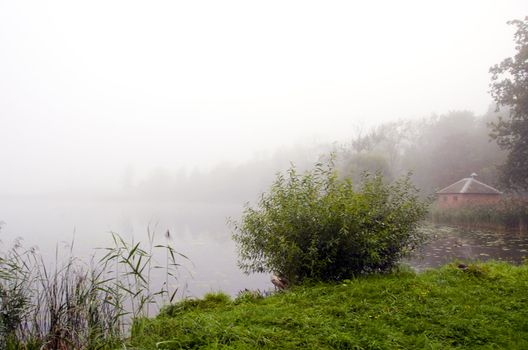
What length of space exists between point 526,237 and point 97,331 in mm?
20432

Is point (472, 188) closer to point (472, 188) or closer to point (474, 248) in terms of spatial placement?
point (472, 188)

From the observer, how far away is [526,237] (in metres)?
17.6

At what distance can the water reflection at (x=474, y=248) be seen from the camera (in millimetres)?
12406

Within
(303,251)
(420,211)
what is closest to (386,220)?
Result: (420,211)

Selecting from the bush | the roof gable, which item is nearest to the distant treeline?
the roof gable

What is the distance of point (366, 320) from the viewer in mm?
4223

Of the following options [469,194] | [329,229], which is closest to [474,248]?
[329,229]

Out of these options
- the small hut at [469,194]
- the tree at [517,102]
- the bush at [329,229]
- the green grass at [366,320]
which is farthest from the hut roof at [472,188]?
the green grass at [366,320]

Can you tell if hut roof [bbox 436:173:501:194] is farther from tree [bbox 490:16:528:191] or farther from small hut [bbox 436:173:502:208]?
tree [bbox 490:16:528:191]

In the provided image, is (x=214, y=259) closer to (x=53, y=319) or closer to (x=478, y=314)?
(x=53, y=319)

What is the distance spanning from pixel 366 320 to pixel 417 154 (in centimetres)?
5109

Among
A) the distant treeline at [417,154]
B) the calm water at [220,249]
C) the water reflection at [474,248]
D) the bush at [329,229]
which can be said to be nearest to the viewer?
the bush at [329,229]

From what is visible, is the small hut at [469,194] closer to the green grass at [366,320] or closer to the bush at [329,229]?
the bush at [329,229]

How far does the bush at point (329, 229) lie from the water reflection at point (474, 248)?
4.08 meters
